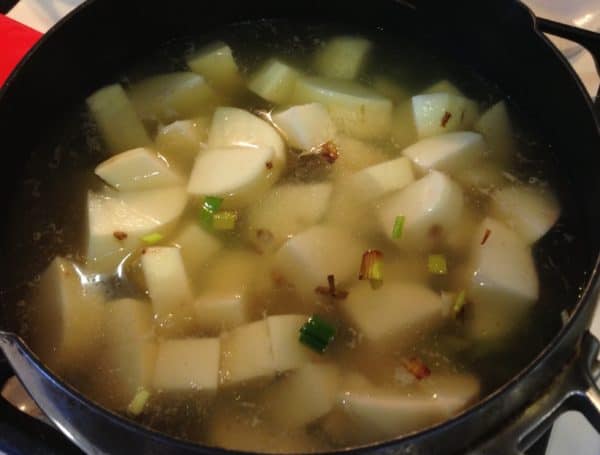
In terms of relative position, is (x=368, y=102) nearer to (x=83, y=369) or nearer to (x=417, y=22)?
(x=417, y=22)

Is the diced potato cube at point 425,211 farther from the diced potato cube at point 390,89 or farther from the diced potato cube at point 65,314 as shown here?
the diced potato cube at point 65,314

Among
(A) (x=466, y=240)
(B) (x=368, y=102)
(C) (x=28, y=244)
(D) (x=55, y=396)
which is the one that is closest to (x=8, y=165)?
(C) (x=28, y=244)

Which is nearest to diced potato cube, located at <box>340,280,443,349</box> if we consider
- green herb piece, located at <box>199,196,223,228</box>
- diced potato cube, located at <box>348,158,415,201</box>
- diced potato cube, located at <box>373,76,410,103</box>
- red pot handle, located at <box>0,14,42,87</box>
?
diced potato cube, located at <box>348,158,415,201</box>

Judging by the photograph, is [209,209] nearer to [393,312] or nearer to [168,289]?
[168,289]

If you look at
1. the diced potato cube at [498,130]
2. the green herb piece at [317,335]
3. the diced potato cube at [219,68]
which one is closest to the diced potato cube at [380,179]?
the diced potato cube at [498,130]

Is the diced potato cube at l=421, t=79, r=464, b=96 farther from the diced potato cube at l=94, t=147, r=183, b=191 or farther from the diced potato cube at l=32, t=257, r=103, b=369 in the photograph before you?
the diced potato cube at l=32, t=257, r=103, b=369
